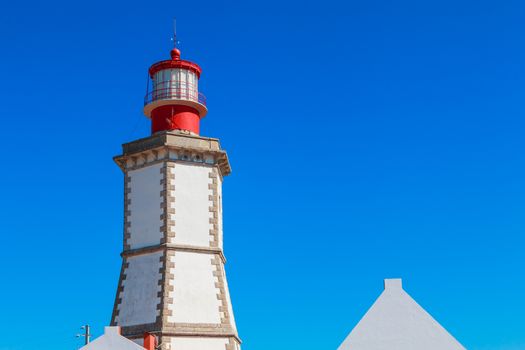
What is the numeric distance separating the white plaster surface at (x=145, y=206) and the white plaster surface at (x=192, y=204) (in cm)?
55

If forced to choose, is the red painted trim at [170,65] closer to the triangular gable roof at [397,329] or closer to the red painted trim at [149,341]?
the red painted trim at [149,341]

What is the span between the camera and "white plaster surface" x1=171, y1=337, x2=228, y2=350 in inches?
941

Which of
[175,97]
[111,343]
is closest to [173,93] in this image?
[175,97]

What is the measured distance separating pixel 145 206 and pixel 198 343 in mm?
4409

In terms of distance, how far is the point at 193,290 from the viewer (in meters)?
24.9

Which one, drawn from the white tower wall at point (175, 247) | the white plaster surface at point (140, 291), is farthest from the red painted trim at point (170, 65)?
the white plaster surface at point (140, 291)

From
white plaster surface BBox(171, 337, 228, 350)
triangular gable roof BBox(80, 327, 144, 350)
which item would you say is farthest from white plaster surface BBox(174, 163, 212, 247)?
triangular gable roof BBox(80, 327, 144, 350)

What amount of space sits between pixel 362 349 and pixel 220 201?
1117cm

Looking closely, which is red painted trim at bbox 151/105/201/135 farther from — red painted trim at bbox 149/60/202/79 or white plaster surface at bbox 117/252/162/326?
white plaster surface at bbox 117/252/162/326

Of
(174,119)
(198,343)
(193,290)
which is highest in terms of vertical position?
(174,119)

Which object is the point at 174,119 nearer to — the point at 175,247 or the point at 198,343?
the point at 175,247

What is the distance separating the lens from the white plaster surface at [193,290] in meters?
24.5

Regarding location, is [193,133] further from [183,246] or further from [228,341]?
[228,341]

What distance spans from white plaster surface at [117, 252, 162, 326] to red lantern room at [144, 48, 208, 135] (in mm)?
4387
